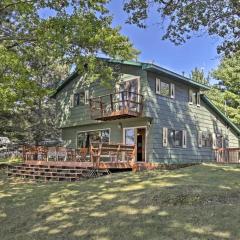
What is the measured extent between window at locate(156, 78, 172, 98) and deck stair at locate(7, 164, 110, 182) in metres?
6.71

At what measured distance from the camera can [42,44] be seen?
1669cm

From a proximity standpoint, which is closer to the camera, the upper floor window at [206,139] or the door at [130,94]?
the door at [130,94]

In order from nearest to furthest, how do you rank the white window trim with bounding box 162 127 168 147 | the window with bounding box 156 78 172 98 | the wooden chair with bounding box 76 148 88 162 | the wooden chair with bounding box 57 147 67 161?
the wooden chair with bounding box 76 148 88 162 < the wooden chair with bounding box 57 147 67 161 < the window with bounding box 156 78 172 98 < the white window trim with bounding box 162 127 168 147

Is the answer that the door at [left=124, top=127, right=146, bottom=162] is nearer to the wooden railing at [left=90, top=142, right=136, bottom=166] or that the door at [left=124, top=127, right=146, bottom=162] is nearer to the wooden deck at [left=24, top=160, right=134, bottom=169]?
the wooden railing at [left=90, top=142, right=136, bottom=166]

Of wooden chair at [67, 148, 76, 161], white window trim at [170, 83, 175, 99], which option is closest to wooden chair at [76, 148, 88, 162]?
wooden chair at [67, 148, 76, 161]

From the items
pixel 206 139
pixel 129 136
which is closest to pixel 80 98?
pixel 129 136

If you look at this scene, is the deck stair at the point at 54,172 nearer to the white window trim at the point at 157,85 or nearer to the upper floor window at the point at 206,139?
the white window trim at the point at 157,85

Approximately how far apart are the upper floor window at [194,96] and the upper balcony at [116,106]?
500 cm

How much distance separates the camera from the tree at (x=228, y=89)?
128 feet

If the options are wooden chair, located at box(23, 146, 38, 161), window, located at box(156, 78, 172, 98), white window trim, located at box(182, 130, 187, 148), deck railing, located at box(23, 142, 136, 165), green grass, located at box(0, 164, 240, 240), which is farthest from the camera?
white window trim, located at box(182, 130, 187, 148)

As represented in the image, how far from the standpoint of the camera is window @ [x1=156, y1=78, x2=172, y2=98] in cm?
→ 2183

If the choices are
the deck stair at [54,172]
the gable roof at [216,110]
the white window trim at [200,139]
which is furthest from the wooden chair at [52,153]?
the gable roof at [216,110]

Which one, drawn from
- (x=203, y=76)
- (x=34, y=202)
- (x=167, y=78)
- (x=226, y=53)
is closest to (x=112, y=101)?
(x=167, y=78)

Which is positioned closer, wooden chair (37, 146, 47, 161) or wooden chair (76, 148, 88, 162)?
wooden chair (76, 148, 88, 162)
